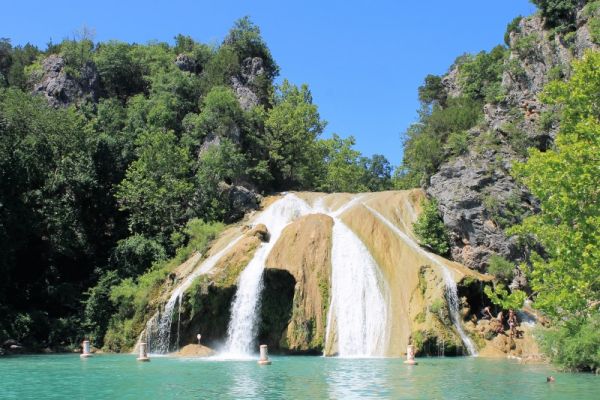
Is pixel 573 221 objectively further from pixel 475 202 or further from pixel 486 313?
pixel 475 202

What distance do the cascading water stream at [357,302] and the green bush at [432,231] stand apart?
479cm

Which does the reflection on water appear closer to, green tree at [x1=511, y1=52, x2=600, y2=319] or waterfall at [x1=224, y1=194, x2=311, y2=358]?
green tree at [x1=511, y1=52, x2=600, y2=319]

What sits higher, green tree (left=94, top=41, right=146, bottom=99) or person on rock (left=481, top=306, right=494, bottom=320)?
green tree (left=94, top=41, right=146, bottom=99)

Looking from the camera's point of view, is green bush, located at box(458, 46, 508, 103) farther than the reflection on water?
Yes

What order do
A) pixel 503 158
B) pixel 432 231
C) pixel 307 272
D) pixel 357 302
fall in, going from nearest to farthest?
pixel 357 302 → pixel 307 272 → pixel 432 231 → pixel 503 158

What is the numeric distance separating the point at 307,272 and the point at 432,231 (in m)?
9.65

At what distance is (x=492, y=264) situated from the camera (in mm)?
37375

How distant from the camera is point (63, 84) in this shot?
60312mm

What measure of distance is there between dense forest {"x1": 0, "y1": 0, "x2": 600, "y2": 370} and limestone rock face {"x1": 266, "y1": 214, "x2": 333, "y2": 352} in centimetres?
672

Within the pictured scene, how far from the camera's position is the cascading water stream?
32.7 metres

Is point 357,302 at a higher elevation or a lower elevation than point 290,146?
lower

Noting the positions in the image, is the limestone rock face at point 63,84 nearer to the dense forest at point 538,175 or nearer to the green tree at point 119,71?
the green tree at point 119,71

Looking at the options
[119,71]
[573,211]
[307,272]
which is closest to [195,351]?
[307,272]

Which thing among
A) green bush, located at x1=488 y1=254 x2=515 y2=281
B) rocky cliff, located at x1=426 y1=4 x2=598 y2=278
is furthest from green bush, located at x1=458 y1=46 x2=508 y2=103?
green bush, located at x1=488 y1=254 x2=515 y2=281
